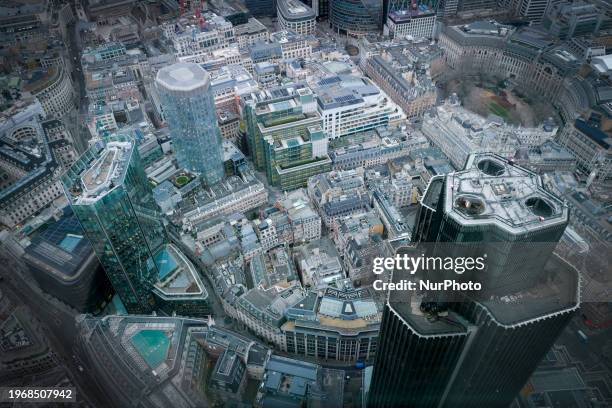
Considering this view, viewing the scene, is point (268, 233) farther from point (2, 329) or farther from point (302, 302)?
point (2, 329)

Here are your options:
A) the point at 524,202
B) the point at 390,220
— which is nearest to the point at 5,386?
the point at 390,220

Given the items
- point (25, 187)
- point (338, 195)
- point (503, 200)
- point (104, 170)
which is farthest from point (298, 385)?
point (25, 187)

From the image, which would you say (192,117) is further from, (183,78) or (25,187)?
(25,187)

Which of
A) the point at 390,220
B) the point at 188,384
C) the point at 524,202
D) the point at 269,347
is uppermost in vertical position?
the point at 524,202

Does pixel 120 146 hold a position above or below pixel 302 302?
above

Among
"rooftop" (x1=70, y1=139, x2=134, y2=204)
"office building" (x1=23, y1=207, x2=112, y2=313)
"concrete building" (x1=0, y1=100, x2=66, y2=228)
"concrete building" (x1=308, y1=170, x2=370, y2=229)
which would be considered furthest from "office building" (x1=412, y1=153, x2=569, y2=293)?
"concrete building" (x1=0, y1=100, x2=66, y2=228)

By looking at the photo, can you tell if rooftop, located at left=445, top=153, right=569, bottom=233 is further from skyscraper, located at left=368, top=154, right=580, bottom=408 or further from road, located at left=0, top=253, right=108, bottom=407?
road, located at left=0, top=253, right=108, bottom=407
